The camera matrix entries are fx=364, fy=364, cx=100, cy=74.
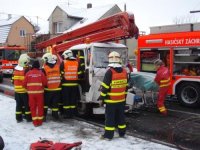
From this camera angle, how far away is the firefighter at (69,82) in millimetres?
9875

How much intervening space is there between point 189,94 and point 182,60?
1.21 meters

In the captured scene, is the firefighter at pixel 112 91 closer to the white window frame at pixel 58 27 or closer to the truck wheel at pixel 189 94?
the truck wheel at pixel 189 94

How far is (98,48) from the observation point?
33.2 ft

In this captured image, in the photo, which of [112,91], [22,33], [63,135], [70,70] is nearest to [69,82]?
[70,70]

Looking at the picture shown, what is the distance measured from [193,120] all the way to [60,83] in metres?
3.87

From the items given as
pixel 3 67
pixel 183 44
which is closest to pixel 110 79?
pixel 183 44

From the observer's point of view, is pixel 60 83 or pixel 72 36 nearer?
pixel 60 83

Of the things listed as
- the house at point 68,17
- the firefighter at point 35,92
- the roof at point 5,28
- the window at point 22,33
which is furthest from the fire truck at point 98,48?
the window at point 22,33

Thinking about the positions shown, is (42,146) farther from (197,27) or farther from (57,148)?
(197,27)

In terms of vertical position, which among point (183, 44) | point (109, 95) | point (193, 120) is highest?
point (183, 44)

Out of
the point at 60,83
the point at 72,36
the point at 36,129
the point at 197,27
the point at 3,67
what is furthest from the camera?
the point at 3,67

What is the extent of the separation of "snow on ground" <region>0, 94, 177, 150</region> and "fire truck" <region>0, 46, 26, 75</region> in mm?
15940

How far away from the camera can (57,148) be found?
5.89m

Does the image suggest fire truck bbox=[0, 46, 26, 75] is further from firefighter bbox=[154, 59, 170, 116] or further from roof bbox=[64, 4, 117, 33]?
firefighter bbox=[154, 59, 170, 116]
